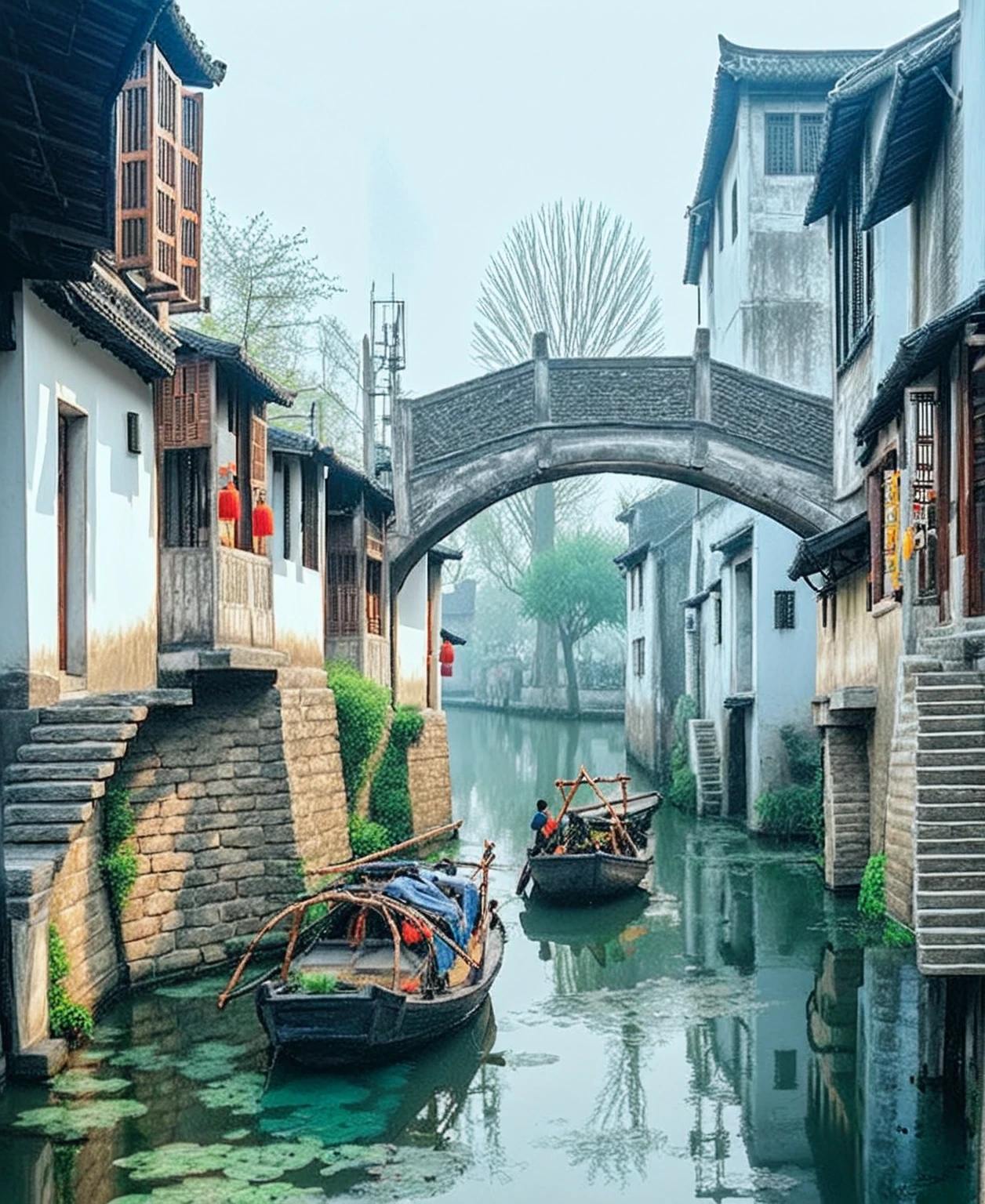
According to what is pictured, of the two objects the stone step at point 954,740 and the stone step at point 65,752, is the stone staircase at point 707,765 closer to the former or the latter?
the stone step at point 65,752

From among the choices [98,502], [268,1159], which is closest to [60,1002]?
[268,1159]

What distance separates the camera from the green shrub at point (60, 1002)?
36.1ft

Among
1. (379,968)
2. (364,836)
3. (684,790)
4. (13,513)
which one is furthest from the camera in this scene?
(684,790)

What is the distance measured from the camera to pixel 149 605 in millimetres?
13969

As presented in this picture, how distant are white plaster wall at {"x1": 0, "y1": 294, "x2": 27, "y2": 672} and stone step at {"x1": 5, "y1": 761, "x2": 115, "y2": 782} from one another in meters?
0.82

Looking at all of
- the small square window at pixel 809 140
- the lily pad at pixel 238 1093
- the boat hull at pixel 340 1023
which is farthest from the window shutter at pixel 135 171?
the small square window at pixel 809 140

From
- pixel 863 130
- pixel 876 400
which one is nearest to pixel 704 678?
pixel 863 130

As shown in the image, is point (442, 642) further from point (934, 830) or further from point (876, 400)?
point (934, 830)

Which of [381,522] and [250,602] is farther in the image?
[381,522]

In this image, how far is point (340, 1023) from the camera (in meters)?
10.9

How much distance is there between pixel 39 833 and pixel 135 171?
21.3 feet

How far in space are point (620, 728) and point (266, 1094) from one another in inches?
1800

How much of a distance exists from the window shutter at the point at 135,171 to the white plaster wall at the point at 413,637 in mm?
10769

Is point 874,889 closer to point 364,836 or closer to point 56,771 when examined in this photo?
point 364,836
